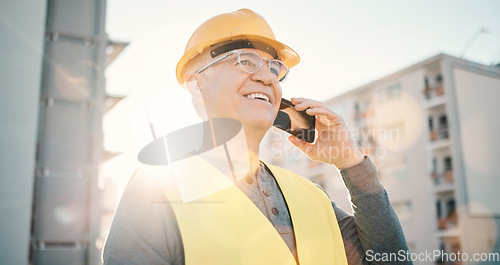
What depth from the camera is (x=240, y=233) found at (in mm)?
1656

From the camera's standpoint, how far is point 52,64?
15.9 feet

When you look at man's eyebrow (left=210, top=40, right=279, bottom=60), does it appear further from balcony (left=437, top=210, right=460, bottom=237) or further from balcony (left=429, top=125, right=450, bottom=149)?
balcony (left=429, top=125, right=450, bottom=149)

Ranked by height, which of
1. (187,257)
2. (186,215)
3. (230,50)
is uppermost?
(230,50)

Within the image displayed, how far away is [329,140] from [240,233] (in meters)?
0.81

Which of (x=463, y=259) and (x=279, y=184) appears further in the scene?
(x=463, y=259)

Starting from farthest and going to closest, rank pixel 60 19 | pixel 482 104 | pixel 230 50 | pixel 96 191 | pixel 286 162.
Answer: pixel 286 162, pixel 482 104, pixel 60 19, pixel 96 191, pixel 230 50

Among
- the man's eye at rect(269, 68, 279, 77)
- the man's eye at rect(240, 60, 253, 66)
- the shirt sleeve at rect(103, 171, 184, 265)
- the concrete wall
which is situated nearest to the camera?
the shirt sleeve at rect(103, 171, 184, 265)

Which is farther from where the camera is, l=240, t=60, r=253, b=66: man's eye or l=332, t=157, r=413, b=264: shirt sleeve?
l=240, t=60, r=253, b=66: man's eye

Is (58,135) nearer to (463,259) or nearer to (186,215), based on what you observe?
(186,215)

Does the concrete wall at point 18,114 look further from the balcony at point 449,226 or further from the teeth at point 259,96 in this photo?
the balcony at point 449,226

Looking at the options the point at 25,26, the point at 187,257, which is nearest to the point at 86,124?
the point at 25,26

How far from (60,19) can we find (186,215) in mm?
4082

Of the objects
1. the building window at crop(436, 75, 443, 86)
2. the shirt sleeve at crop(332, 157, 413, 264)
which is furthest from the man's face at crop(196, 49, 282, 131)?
the building window at crop(436, 75, 443, 86)

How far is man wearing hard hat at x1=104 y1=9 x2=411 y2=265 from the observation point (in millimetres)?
1573
